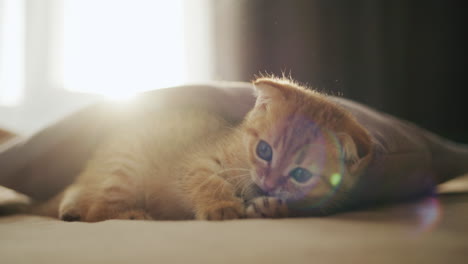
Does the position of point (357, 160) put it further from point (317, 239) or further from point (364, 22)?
point (364, 22)

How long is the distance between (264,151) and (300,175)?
0.41 feet

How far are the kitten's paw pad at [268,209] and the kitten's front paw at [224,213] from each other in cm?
3

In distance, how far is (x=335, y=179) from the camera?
3.38ft

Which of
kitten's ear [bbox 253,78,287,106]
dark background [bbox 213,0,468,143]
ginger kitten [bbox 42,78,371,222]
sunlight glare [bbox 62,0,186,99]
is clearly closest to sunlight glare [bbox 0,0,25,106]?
sunlight glare [bbox 62,0,186,99]

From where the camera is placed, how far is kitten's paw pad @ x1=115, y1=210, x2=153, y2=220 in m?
1.17

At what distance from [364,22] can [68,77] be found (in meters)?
2.36

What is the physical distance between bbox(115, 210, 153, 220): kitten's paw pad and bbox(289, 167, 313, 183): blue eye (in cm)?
46

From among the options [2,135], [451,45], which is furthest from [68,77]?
[451,45]

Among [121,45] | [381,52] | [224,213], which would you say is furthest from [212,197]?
[121,45]

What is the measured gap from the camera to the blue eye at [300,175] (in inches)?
39.4

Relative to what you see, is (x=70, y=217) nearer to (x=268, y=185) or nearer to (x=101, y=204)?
(x=101, y=204)

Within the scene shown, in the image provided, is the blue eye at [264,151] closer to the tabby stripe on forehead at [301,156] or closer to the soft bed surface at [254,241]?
the tabby stripe on forehead at [301,156]

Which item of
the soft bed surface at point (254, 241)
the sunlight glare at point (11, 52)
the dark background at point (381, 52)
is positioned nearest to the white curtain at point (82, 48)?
the sunlight glare at point (11, 52)

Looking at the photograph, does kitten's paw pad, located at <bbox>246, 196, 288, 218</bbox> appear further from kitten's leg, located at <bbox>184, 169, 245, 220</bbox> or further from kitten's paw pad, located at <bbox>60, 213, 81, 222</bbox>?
kitten's paw pad, located at <bbox>60, 213, 81, 222</bbox>
